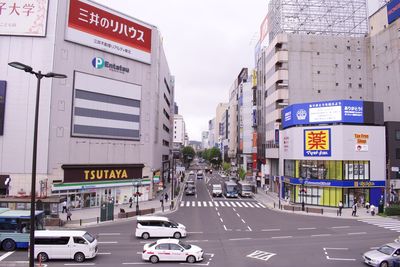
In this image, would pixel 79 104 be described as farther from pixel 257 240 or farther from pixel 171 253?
pixel 171 253

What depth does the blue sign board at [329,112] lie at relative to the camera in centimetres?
5194

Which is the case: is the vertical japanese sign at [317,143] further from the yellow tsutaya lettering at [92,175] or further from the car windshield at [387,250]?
the yellow tsutaya lettering at [92,175]

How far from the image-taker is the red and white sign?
163ft

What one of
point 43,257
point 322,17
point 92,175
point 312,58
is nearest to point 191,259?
point 43,257

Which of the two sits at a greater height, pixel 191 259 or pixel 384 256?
pixel 384 256

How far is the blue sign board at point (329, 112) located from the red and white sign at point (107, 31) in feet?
85.1

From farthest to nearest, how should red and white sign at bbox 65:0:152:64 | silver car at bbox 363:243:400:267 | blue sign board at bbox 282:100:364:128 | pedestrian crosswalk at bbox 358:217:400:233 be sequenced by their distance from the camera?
blue sign board at bbox 282:100:364:128 → red and white sign at bbox 65:0:152:64 → pedestrian crosswalk at bbox 358:217:400:233 → silver car at bbox 363:243:400:267

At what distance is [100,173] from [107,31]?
68.3ft

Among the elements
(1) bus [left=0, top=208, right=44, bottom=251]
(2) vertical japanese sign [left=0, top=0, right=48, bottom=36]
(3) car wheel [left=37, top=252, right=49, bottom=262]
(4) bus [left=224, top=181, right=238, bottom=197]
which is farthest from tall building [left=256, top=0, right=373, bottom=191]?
(3) car wheel [left=37, top=252, right=49, bottom=262]

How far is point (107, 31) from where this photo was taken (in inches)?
2128

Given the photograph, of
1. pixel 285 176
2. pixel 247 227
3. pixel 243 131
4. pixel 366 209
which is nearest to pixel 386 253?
pixel 247 227

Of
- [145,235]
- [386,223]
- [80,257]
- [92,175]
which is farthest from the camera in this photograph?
[92,175]

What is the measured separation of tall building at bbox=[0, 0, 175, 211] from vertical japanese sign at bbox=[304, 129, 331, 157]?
1000 inches

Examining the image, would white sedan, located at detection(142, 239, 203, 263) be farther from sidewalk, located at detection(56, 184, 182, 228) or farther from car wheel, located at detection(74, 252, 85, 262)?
sidewalk, located at detection(56, 184, 182, 228)
